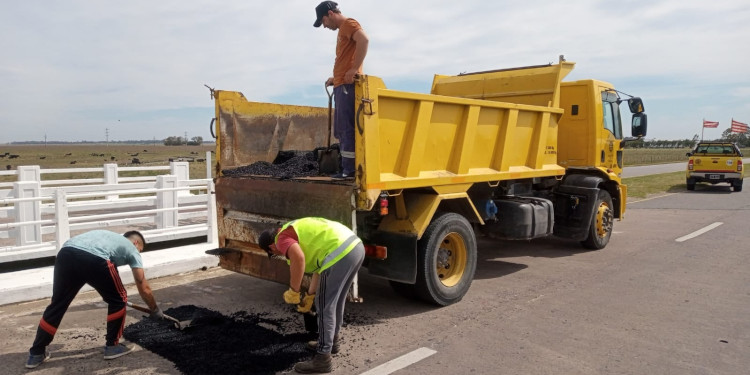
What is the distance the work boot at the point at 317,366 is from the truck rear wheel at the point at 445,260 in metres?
1.64

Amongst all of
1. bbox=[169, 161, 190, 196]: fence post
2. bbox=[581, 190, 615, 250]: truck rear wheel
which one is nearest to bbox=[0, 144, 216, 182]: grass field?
bbox=[169, 161, 190, 196]: fence post

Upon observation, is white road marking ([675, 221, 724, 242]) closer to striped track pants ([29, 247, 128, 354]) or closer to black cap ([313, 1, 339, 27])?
black cap ([313, 1, 339, 27])

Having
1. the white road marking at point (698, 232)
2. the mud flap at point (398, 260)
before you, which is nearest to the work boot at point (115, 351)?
the mud flap at point (398, 260)

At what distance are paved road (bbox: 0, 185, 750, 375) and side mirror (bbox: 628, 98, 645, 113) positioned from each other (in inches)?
87.8

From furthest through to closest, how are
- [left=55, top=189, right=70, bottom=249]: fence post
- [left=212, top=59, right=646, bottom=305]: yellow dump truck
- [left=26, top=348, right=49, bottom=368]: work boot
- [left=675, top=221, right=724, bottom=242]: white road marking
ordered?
[left=675, top=221, right=724, bottom=242]: white road marking → [left=55, top=189, right=70, bottom=249]: fence post → [left=212, top=59, right=646, bottom=305]: yellow dump truck → [left=26, top=348, right=49, bottom=368]: work boot

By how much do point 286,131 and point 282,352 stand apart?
3.16 meters

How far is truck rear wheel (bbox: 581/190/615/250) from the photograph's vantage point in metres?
8.20

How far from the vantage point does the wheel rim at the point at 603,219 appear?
8367mm

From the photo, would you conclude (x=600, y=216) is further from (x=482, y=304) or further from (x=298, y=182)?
(x=298, y=182)

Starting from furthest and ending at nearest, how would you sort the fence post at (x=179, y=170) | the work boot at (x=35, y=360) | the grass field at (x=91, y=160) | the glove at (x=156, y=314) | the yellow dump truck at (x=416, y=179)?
the grass field at (x=91, y=160), the fence post at (x=179, y=170), the yellow dump truck at (x=416, y=179), the glove at (x=156, y=314), the work boot at (x=35, y=360)

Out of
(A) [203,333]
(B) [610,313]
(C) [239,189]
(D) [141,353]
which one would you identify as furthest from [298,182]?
(B) [610,313]

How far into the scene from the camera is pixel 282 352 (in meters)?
4.21

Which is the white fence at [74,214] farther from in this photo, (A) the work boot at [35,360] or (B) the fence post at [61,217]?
(A) the work boot at [35,360]

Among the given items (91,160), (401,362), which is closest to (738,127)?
(401,362)
